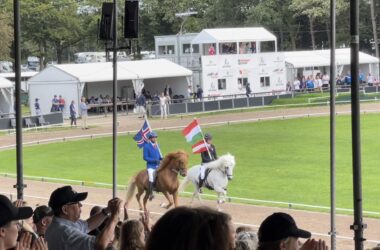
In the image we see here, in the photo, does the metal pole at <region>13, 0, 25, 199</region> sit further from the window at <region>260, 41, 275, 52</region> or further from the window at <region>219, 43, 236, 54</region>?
the window at <region>260, 41, 275, 52</region>

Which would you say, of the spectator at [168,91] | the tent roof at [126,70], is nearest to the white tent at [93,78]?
the tent roof at [126,70]

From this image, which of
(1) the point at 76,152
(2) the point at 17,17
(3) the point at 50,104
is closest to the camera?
(2) the point at 17,17

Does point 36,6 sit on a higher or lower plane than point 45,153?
higher

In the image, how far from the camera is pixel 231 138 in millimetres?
32719

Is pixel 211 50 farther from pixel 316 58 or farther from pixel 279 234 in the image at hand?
pixel 279 234

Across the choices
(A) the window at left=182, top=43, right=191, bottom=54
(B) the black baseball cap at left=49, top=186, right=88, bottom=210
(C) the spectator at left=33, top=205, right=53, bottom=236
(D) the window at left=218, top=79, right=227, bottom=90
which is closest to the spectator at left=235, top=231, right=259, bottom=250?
(B) the black baseball cap at left=49, top=186, right=88, bottom=210

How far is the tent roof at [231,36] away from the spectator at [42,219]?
46.3 m

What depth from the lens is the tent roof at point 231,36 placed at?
52.6 metres

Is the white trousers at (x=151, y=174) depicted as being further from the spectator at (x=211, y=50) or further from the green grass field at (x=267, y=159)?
the spectator at (x=211, y=50)

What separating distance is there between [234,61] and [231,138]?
64.6 feet

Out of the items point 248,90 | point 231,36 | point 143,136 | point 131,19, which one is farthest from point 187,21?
point 131,19

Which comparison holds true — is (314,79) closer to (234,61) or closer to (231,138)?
(234,61)

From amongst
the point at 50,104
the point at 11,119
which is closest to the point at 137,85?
the point at 50,104

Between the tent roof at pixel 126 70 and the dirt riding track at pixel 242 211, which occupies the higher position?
the tent roof at pixel 126 70
